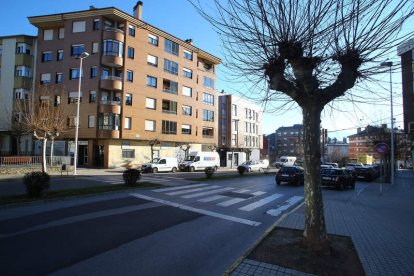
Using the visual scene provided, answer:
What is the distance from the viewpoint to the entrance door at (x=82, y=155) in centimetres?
3528

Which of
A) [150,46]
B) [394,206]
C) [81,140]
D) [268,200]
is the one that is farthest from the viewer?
[150,46]

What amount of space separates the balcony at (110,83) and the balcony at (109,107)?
1780mm

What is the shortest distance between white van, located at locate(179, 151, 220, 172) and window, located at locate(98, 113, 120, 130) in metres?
9.33

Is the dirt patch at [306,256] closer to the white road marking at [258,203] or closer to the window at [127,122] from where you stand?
the white road marking at [258,203]

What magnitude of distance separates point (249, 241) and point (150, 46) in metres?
36.6

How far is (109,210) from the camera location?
30.8ft

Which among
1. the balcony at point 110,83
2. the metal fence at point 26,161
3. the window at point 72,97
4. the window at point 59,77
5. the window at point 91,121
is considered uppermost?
the window at point 59,77

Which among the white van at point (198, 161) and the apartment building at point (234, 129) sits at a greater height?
the apartment building at point (234, 129)

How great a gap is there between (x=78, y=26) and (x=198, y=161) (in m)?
22.6

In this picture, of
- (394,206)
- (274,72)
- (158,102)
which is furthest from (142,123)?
(274,72)

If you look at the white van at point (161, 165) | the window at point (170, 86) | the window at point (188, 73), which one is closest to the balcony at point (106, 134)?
the white van at point (161, 165)

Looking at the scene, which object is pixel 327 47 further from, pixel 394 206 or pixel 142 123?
pixel 142 123

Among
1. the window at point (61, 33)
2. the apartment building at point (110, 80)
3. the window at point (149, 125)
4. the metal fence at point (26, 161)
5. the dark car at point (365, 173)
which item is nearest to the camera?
the metal fence at point (26, 161)

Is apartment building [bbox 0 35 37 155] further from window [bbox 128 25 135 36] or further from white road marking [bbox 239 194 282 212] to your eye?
white road marking [bbox 239 194 282 212]
